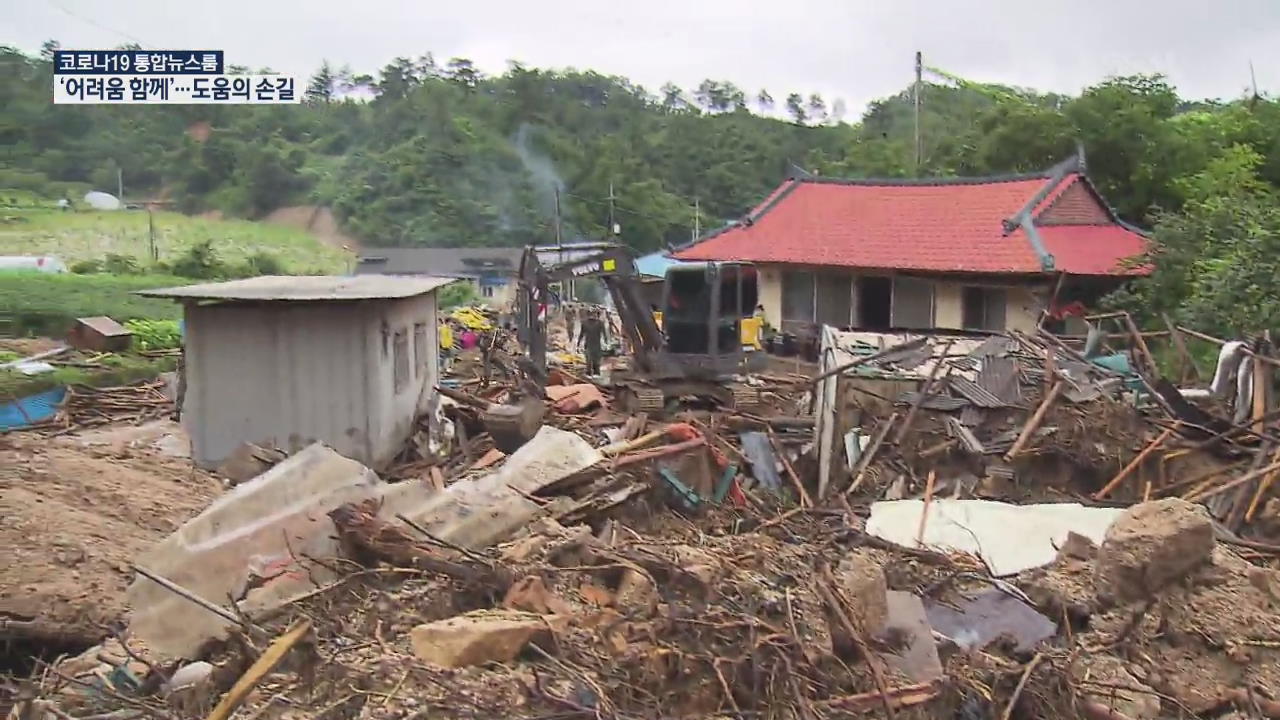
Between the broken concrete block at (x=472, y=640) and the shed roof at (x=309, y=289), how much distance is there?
6.21 meters

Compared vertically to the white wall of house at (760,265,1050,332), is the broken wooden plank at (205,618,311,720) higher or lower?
lower

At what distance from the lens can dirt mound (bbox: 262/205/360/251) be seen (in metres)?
45.7

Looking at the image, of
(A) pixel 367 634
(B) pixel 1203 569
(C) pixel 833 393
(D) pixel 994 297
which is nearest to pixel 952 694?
(B) pixel 1203 569

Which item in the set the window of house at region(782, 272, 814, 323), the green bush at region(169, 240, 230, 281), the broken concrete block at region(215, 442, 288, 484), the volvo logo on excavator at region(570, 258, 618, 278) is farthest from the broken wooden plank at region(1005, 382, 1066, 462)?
the green bush at region(169, 240, 230, 281)

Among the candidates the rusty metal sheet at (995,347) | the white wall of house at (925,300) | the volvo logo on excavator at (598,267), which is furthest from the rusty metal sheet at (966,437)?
the white wall of house at (925,300)

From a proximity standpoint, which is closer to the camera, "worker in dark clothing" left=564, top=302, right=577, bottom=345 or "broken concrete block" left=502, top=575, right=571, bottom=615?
"broken concrete block" left=502, top=575, right=571, bottom=615

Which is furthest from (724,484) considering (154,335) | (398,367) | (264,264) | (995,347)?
(264,264)

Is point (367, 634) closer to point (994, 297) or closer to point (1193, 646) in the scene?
point (1193, 646)

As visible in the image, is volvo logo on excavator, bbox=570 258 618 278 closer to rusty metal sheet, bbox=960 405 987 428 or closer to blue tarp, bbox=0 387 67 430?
rusty metal sheet, bbox=960 405 987 428

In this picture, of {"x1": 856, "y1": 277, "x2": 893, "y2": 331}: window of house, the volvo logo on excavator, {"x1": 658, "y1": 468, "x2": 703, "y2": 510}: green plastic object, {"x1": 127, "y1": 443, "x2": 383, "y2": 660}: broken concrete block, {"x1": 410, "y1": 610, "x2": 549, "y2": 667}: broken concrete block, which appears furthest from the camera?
{"x1": 856, "y1": 277, "x2": 893, "y2": 331}: window of house

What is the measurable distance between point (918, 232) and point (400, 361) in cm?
1246

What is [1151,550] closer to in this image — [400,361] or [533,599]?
[533,599]

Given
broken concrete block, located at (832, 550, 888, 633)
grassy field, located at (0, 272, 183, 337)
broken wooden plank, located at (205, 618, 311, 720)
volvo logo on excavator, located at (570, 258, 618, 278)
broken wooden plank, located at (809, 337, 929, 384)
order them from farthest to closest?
grassy field, located at (0, 272, 183, 337) → volvo logo on excavator, located at (570, 258, 618, 278) → broken wooden plank, located at (809, 337, 929, 384) → broken concrete block, located at (832, 550, 888, 633) → broken wooden plank, located at (205, 618, 311, 720)
